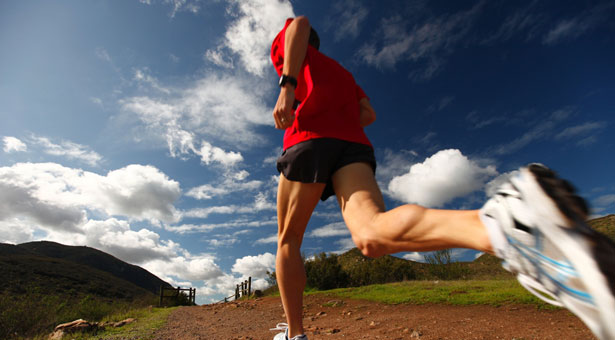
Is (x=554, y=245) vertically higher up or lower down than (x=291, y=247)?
lower down

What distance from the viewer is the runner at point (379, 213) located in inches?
31.4

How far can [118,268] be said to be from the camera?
8081 cm

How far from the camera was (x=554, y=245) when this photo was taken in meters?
0.84

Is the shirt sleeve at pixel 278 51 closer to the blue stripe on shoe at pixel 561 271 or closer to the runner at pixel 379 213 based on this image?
the runner at pixel 379 213

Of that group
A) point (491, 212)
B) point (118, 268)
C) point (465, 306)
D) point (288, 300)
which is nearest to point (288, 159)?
point (288, 300)

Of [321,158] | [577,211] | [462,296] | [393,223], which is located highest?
[321,158]

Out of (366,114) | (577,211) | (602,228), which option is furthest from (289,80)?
(602,228)

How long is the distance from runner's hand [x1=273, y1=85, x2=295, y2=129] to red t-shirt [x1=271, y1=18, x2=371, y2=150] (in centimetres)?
10

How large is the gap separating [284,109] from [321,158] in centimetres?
33

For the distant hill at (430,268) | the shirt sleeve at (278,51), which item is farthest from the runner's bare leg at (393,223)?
the distant hill at (430,268)

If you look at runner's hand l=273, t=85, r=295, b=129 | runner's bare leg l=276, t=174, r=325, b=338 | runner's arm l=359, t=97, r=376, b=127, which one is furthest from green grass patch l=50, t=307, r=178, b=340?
runner's arm l=359, t=97, r=376, b=127

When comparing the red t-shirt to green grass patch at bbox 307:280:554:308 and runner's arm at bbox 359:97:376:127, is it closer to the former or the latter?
runner's arm at bbox 359:97:376:127

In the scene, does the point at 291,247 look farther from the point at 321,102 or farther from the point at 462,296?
the point at 462,296

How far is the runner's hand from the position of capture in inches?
66.0
